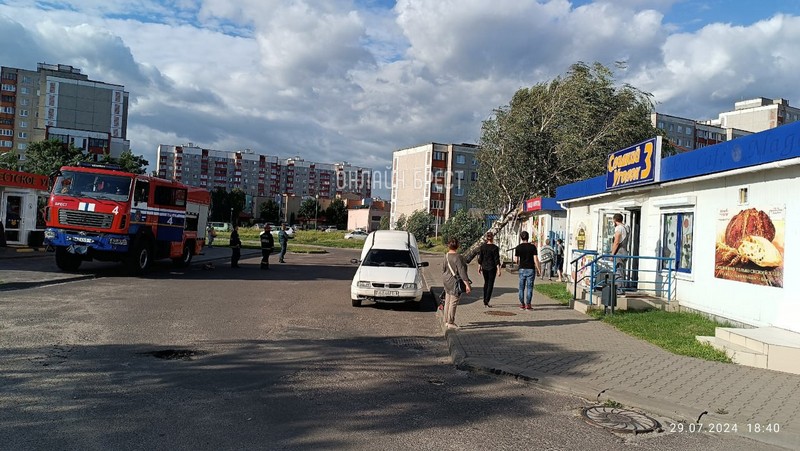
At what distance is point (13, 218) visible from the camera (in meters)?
25.9

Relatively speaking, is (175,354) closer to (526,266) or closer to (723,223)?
(526,266)

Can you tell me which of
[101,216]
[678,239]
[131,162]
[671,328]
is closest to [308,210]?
[131,162]

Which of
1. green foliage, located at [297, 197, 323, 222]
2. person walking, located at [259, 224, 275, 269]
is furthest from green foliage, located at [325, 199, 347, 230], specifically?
person walking, located at [259, 224, 275, 269]

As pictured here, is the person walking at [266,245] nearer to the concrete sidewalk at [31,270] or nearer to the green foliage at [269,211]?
the concrete sidewalk at [31,270]

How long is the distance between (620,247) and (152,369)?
10187 millimetres

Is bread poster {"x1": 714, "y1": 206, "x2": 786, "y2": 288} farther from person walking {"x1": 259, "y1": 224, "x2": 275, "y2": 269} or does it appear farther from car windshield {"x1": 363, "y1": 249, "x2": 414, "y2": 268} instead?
person walking {"x1": 259, "y1": 224, "x2": 275, "y2": 269}

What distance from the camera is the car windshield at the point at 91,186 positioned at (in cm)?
1648

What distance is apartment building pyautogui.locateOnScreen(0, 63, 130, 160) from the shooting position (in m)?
95.8

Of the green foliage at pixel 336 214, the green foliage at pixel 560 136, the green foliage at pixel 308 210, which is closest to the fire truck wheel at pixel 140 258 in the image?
the green foliage at pixel 560 136

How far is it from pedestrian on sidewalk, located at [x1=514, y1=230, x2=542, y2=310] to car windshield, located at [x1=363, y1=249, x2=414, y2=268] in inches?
112

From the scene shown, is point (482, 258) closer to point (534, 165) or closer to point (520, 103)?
point (534, 165)

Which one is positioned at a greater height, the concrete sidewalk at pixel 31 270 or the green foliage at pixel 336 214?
the green foliage at pixel 336 214

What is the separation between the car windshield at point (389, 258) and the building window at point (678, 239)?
19.3 ft

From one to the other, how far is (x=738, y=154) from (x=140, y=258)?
1594 centimetres
